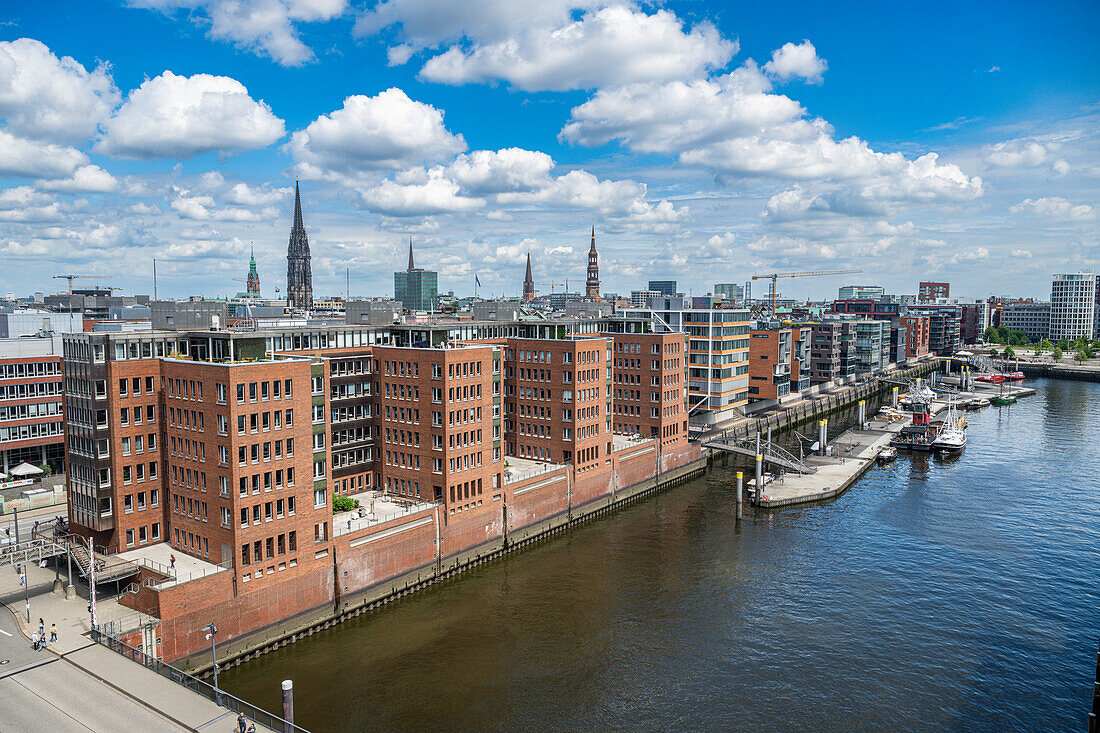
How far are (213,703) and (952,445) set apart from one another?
150 meters

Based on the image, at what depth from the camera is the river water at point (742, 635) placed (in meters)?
54.8

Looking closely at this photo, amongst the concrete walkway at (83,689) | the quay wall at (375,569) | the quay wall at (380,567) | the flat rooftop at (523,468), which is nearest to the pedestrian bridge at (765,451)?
the quay wall at (375,569)

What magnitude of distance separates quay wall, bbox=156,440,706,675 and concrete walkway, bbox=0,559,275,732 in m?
4.48

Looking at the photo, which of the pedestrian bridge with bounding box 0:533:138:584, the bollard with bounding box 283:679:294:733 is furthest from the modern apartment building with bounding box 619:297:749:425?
the bollard with bounding box 283:679:294:733

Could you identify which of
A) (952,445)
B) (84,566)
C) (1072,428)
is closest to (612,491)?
(84,566)

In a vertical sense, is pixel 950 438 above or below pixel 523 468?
below

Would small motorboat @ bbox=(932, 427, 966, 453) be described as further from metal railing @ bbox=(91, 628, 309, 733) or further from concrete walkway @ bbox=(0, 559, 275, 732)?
concrete walkway @ bbox=(0, 559, 275, 732)

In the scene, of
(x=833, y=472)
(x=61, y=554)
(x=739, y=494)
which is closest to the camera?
(x=61, y=554)

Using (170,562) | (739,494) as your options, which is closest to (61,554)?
(170,562)

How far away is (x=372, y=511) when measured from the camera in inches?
3115

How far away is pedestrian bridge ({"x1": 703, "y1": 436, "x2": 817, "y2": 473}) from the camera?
419 feet

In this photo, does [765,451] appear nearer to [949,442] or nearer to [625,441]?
[625,441]

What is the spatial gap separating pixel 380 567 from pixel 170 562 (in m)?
19.8

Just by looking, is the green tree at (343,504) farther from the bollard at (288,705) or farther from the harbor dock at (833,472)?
the harbor dock at (833,472)
